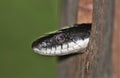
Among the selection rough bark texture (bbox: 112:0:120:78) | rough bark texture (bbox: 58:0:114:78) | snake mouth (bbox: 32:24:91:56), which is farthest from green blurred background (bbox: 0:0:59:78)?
rough bark texture (bbox: 112:0:120:78)

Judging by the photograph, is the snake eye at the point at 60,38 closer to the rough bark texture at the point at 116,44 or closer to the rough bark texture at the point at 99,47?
the rough bark texture at the point at 99,47

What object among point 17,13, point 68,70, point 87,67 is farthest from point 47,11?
point 87,67

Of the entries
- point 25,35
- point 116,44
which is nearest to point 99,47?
point 116,44

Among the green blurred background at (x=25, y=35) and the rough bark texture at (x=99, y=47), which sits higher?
the rough bark texture at (x=99, y=47)

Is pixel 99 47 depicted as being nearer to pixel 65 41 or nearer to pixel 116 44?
pixel 116 44

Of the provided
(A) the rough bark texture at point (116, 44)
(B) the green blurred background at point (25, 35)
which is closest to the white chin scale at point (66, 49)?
(A) the rough bark texture at point (116, 44)

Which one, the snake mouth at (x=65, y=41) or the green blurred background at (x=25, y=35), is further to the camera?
the green blurred background at (x=25, y=35)

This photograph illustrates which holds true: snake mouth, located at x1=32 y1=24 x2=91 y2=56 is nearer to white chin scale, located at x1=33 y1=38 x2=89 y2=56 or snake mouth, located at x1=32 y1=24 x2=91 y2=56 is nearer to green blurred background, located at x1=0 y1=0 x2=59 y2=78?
white chin scale, located at x1=33 y1=38 x2=89 y2=56
